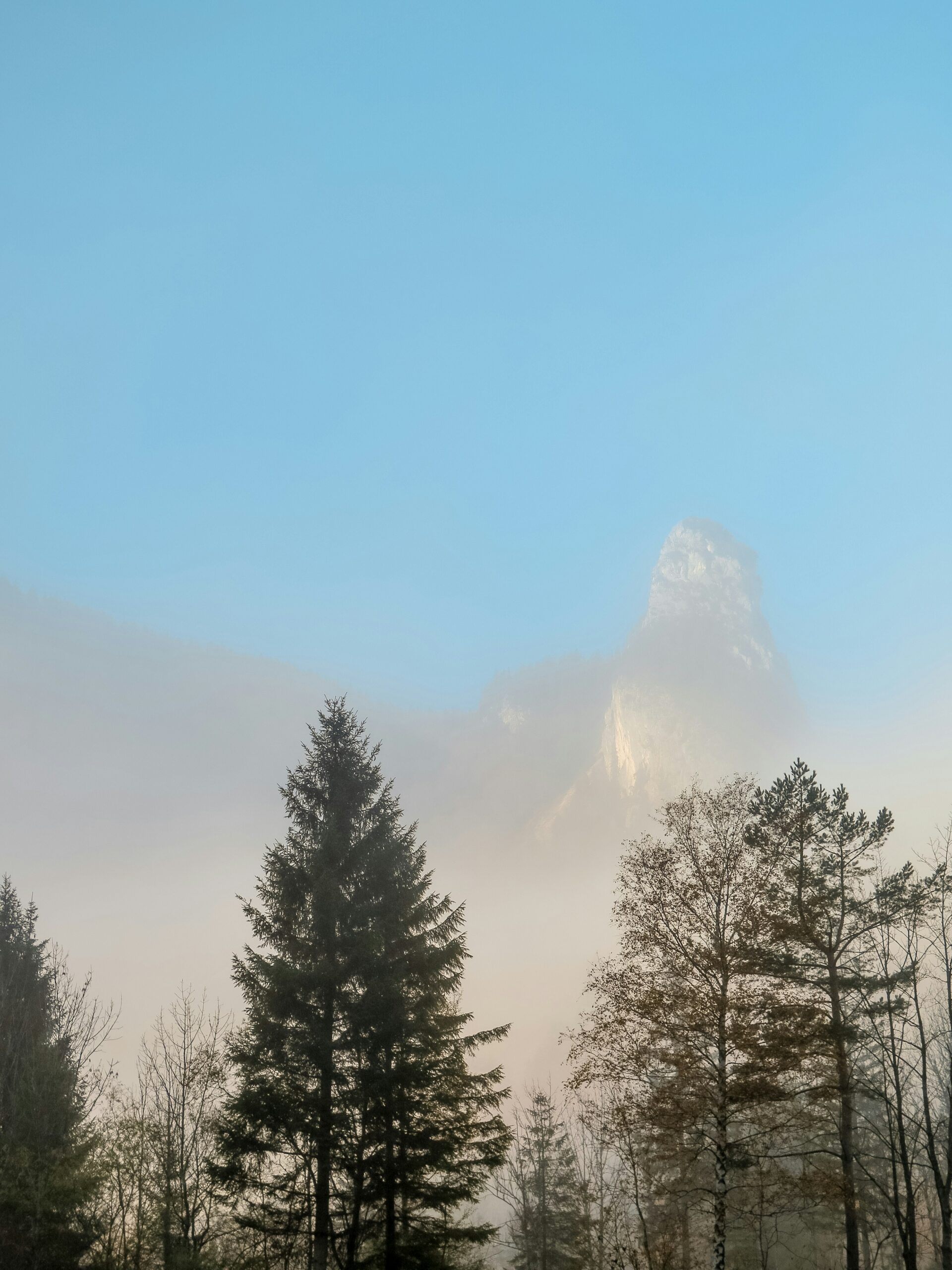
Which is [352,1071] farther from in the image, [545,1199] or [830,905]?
[545,1199]

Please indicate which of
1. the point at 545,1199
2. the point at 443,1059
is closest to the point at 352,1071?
the point at 443,1059

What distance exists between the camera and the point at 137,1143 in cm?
2722

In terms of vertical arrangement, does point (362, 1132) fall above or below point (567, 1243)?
above

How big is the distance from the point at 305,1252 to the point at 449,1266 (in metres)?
3.36

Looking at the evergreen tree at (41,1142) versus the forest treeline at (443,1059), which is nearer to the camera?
the forest treeline at (443,1059)

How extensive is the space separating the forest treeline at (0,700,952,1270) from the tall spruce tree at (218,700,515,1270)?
0.22 feet

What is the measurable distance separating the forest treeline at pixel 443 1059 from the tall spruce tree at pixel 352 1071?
0.22 ft

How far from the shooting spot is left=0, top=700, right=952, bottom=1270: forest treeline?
21.0 meters

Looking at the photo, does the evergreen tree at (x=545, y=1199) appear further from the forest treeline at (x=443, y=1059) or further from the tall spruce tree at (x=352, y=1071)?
the tall spruce tree at (x=352, y=1071)

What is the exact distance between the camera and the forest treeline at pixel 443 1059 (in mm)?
20984

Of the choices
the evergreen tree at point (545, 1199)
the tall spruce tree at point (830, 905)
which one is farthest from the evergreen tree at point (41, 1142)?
the tall spruce tree at point (830, 905)

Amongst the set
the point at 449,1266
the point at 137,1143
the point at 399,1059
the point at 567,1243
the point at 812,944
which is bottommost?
the point at 567,1243

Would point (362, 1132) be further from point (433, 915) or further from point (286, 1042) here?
point (433, 915)

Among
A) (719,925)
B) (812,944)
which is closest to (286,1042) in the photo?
(719,925)
